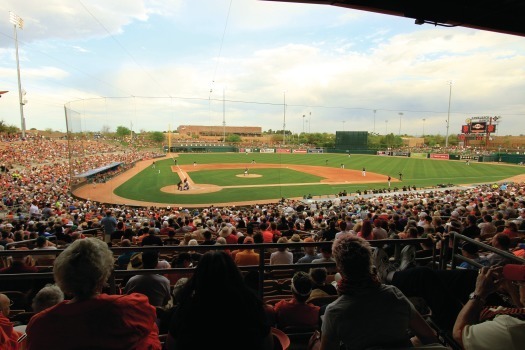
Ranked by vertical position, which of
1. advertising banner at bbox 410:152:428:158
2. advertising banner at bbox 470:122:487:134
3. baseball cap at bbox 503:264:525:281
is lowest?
advertising banner at bbox 410:152:428:158

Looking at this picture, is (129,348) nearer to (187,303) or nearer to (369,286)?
(187,303)

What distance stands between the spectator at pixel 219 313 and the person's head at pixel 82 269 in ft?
1.88

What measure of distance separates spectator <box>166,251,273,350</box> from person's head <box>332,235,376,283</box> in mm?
717

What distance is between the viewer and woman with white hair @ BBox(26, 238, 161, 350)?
1.85 metres

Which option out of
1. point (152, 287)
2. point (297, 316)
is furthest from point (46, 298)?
point (297, 316)

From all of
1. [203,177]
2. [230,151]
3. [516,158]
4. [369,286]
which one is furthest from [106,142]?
[516,158]

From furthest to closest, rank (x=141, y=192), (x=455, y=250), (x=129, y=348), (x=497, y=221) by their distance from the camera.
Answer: (x=141, y=192) → (x=497, y=221) → (x=455, y=250) → (x=129, y=348)

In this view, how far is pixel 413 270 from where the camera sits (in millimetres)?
2766

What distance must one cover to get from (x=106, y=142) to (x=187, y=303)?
1455 inches

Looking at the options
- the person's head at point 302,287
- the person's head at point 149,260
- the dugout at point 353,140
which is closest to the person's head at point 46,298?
the person's head at point 149,260

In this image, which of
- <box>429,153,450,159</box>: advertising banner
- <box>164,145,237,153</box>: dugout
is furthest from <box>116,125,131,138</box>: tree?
<box>429,153,450,159</box>: advertising banner

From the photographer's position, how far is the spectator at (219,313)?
1.81 m

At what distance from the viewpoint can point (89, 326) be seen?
1.87 metres

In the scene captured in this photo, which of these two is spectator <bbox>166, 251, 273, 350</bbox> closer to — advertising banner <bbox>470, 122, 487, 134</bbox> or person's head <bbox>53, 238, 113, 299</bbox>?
person's head <bbox>53, 238, 113, 299</bbox>
